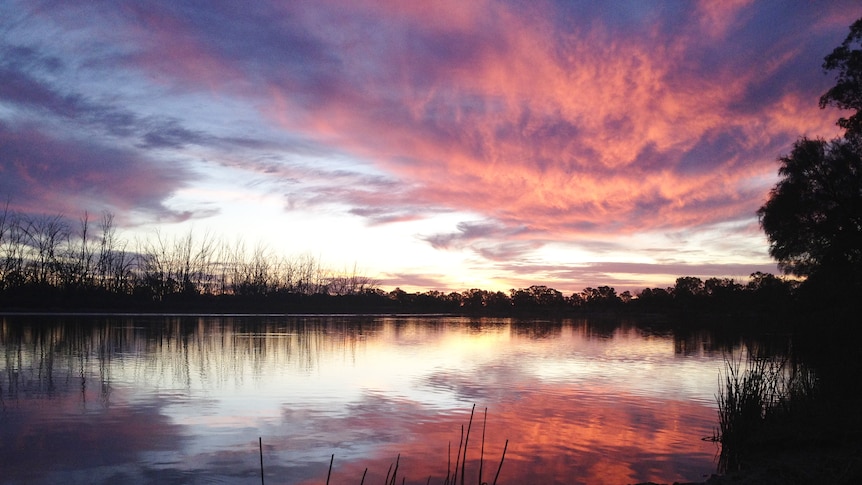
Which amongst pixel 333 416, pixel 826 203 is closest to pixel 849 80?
pixel 826 203

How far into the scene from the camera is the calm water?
10.1 meters

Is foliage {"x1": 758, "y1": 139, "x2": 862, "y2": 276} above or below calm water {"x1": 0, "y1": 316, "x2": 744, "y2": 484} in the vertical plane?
above

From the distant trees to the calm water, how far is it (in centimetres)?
675

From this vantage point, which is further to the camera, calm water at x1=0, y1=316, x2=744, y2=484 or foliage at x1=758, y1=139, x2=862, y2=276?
foliage at x1=758, y1=139, x2=862, y2=276

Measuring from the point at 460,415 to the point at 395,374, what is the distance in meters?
7.19

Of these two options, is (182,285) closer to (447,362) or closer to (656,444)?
(447,362)

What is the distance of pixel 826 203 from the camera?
28.4 m

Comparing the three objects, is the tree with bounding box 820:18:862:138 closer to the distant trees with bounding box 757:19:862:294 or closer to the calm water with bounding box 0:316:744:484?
the distant trees with bounding box 757:19:862:294

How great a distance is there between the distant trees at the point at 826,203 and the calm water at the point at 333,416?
6.75 metres

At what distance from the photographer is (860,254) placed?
25.3 metres

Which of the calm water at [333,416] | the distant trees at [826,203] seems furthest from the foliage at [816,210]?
the calm water at [333,416]

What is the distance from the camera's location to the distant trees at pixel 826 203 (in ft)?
75.0

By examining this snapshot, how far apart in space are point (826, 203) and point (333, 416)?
2599cm

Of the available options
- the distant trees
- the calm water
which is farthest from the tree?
the calm water
